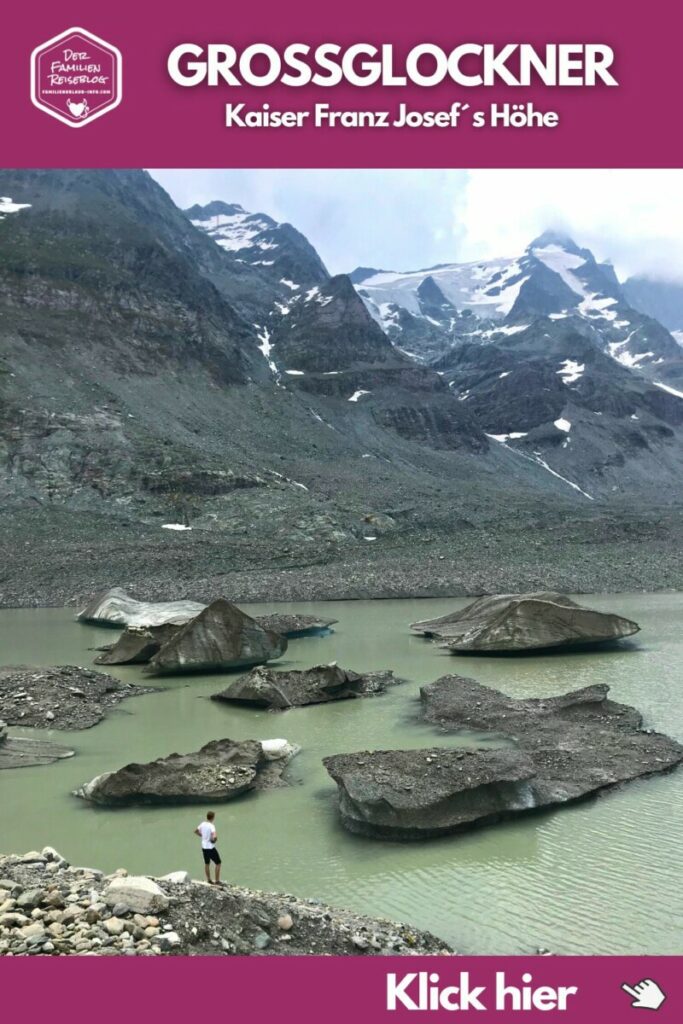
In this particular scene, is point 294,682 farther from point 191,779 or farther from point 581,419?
point 581,419

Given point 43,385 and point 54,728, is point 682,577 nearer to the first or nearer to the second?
point 54,728

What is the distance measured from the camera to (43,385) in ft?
288

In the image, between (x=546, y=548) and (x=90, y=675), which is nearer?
(x=90, y=675)

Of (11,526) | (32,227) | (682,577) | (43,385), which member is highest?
(32,227)

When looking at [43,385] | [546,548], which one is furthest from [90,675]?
[43,385]

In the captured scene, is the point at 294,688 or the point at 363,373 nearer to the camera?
the point at 294,688

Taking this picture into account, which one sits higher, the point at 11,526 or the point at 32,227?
the point at 32,227

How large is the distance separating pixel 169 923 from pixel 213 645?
18.1 metres

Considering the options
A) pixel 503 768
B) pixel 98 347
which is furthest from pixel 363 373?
pixel 503 768

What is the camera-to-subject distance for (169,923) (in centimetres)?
711

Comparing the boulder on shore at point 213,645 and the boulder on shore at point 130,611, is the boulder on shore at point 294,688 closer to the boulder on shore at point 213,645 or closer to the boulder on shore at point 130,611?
the boulder on shore at point 213,645

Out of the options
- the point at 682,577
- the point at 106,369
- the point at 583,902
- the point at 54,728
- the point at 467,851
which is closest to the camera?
the point at 583,902

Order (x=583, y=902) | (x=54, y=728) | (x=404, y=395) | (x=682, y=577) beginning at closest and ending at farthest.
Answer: (x=583, y=902) → (x=54, y=728) → (x=682, y=577) → (x=404, y=395)

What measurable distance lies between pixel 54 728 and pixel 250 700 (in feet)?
16.0
